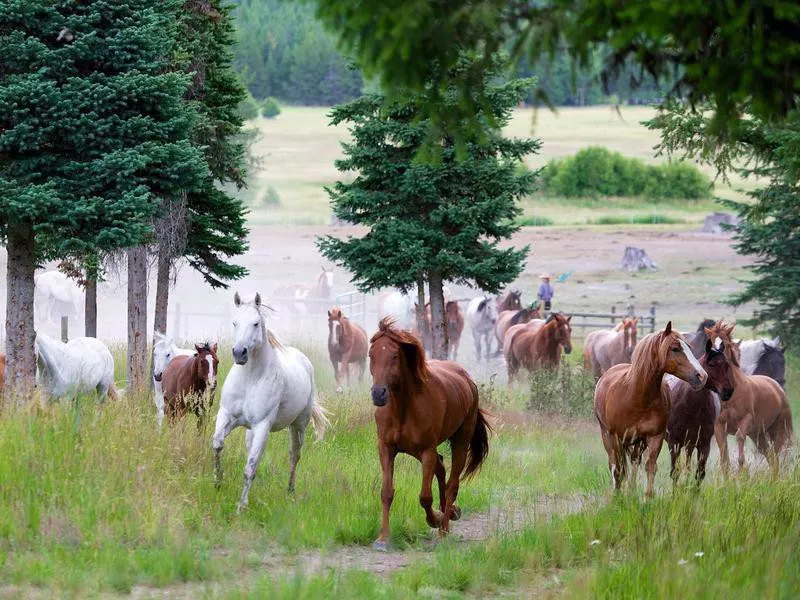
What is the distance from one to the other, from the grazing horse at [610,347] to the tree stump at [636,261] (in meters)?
29.6

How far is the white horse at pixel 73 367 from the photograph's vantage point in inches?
640

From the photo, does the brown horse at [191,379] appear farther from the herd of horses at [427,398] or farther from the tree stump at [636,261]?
the tree stump at [636,261]

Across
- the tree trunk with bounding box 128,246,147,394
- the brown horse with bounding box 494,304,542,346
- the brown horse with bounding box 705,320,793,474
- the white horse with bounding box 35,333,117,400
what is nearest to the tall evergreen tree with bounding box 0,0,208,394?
the white horse with bounding box 35,333,117,400

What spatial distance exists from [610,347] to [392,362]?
1685 cm

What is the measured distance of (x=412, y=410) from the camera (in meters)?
11.6

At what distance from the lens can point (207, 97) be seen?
69.3 ft

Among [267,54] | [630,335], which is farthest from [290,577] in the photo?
[267,54]

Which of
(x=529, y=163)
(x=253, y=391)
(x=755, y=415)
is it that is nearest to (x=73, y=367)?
(x=253, y=391)

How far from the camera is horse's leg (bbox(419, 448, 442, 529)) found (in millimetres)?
11508

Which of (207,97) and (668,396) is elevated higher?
(207,97)

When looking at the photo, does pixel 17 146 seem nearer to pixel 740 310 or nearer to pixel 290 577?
pixel 290 577

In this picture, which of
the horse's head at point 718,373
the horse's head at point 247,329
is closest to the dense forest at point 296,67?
the horse's head at point 718,373

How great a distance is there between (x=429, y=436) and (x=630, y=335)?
52.1ft

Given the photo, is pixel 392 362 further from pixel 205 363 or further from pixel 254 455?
pixel 205 363
